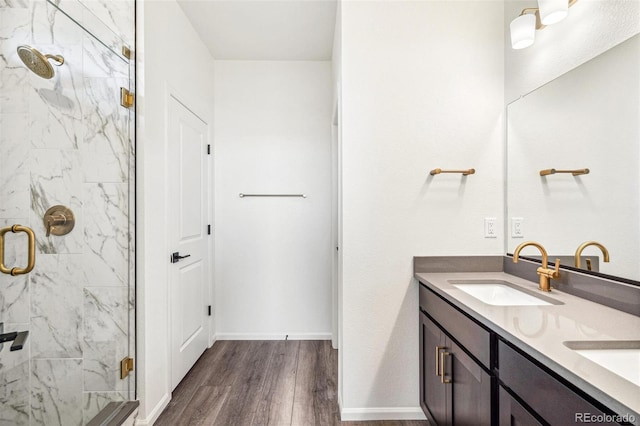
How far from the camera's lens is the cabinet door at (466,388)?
1.17m

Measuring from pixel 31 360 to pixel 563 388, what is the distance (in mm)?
2043

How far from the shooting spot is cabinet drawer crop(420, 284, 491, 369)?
→ 117 centimetres

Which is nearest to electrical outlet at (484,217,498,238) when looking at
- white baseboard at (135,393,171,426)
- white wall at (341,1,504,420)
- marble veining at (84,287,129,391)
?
white wall at (341,1,504,420)

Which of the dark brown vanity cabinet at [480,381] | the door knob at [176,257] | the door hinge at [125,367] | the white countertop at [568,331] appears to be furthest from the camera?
the door knob at [176,257]

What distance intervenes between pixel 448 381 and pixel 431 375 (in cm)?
26

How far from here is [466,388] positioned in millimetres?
1316

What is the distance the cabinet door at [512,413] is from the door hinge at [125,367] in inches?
70.7

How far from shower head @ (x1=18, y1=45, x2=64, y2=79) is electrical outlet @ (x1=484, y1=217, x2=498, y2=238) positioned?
2376mm

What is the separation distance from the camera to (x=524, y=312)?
119 centimetres

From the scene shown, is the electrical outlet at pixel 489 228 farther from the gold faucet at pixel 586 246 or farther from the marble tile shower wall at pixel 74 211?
the marble tile shower wall at pixel 74 211

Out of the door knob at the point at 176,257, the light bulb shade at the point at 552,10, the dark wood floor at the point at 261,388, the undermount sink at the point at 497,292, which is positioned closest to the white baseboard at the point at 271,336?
the dark wood floor at the point at 261,388

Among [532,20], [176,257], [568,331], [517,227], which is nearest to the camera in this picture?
[568,331]

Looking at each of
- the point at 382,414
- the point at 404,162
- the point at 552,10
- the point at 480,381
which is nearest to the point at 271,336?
the point at 382,414

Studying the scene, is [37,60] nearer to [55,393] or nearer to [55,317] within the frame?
[55,317]
